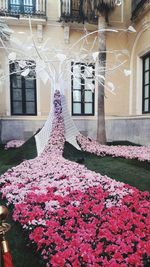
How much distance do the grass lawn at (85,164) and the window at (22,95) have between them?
374 centimetres

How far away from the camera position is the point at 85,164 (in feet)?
19.6

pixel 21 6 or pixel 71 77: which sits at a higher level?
pixel 21 6

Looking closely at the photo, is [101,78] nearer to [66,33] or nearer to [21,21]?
[66,33]

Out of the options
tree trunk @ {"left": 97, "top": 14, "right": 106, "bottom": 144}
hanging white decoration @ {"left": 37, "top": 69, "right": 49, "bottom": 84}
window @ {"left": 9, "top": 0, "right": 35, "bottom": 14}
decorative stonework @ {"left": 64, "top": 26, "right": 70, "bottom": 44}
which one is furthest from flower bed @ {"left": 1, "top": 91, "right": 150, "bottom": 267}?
window @ {"left": 9, "top": 0, "right": 35, "bottom": 14}

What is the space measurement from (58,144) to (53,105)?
1.18 meters

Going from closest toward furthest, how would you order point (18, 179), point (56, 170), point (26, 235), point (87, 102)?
point (26, 235)
point (18, 179)
point (56, 170)
point (87, 102)

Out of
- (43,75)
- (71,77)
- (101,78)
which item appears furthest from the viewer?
(71,77)

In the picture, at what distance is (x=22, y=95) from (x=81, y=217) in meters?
8.66

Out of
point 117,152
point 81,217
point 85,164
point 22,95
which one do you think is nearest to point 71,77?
point 22,95

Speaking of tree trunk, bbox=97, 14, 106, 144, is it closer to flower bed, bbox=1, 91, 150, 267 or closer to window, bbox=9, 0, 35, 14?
window, bbox=9, 0, 35, 14

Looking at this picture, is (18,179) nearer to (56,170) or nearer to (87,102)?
(56,170)

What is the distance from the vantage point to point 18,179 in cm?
440

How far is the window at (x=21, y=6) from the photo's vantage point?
1038cm

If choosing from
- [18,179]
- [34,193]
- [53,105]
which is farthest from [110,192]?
[53,105]
